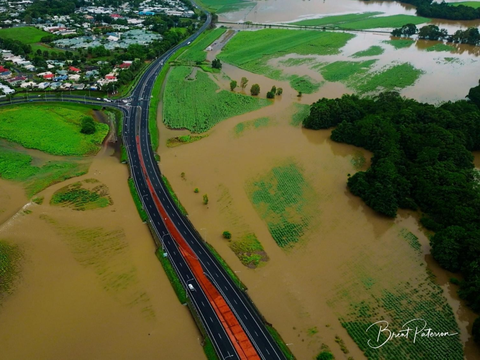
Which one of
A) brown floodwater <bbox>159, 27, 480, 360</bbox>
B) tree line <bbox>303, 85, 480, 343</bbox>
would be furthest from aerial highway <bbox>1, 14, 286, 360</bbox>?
tree line <bbox>303, 85, 480, 343</bbox>

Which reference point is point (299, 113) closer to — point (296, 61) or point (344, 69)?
point (344, 69)

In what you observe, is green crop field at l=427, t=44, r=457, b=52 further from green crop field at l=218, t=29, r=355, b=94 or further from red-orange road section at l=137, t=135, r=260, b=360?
red-orange road section at l=137, t=135, r=260, b=360

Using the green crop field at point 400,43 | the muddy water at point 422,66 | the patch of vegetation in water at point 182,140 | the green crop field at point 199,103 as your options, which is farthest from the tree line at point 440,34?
the patch of vegetation in water at point 182,140

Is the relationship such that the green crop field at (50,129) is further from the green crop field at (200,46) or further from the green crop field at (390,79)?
the green crop field at (390,79)

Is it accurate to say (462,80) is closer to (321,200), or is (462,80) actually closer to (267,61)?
(267,61)

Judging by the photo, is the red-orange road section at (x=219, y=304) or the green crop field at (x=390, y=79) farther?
the green crop field at (x=390, y=79)

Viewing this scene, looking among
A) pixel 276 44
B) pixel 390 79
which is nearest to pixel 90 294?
pixel 390 79
